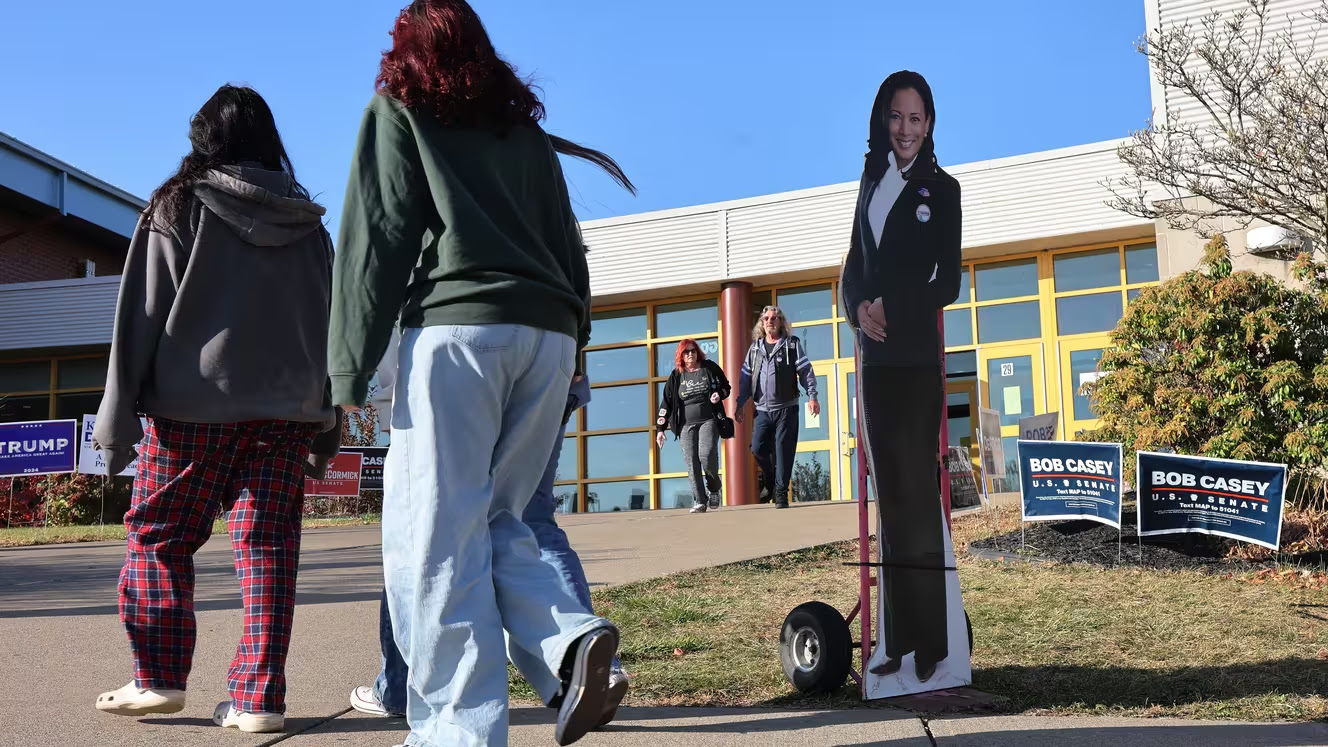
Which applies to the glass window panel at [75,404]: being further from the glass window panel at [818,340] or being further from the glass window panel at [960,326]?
the glass window panel at [960,326]

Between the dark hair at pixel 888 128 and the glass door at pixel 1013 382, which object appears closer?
the dark hair at pixel 888 128

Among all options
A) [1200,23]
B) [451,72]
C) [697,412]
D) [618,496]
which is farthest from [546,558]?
[618,496]

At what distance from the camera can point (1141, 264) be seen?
15922 millimetres

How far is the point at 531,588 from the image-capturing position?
8.19 ft

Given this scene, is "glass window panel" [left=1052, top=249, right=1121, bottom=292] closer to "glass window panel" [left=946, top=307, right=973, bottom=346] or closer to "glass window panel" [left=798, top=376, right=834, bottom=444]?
"glass window panel" [left=946, top=307, right=973, bottom=346]

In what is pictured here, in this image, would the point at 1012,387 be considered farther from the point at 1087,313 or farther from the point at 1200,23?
the point at 1200,23

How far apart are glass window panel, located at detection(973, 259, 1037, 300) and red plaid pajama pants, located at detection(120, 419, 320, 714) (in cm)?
1465

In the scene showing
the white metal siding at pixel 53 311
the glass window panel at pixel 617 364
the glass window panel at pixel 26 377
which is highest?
the white metal siding at pixel 53 311

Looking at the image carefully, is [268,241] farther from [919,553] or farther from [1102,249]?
[1102,249]

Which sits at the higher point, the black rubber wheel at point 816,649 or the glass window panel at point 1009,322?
the glass window panel at point 1009,322

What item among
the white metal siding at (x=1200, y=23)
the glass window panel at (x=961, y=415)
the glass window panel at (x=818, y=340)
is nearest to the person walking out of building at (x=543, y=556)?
the white metal siding at (x=1200, y=23)

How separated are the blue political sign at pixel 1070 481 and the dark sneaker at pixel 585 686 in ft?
17.7

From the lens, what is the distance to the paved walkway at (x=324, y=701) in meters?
3.09

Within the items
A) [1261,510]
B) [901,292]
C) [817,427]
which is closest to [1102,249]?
[817,427]
